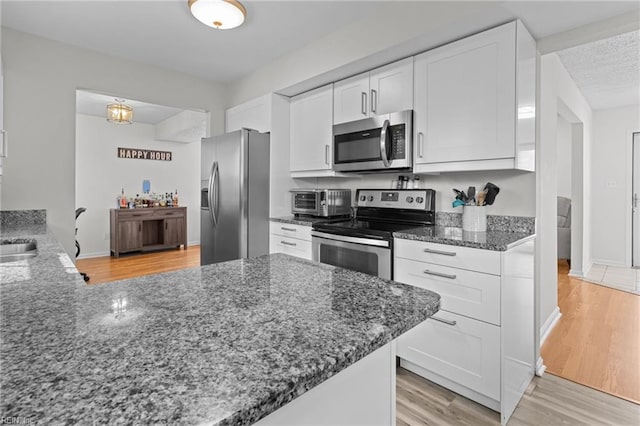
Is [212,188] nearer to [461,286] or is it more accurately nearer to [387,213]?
[387,213]

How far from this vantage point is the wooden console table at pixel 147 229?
5.82 m

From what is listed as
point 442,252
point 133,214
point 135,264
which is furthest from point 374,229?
point 133,214

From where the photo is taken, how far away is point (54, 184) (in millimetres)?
2781

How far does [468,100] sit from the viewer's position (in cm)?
205

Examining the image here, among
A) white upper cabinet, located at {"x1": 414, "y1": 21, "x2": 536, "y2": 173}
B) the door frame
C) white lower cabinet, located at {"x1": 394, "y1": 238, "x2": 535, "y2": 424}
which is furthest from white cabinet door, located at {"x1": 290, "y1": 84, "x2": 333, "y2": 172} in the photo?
the door frame

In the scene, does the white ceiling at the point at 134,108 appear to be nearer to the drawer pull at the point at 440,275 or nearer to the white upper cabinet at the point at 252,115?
the white upper cabinet at the point at 252,115

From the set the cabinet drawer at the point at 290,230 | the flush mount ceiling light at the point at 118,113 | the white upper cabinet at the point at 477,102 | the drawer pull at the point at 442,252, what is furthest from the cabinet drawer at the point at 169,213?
the drawer pull at the point at 442,252

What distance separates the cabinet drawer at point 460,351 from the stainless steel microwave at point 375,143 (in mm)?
1122

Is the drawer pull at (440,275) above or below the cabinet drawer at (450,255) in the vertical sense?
below

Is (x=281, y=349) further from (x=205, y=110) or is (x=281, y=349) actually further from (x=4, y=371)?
(x=205, y=110)

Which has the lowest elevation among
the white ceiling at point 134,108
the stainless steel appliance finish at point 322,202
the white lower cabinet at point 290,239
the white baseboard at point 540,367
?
the white baseboard at point 540,367

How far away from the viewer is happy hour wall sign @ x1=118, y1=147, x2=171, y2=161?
6215 millimetres

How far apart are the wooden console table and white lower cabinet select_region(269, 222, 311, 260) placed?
3.97 meters

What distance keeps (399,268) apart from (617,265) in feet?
15.6
